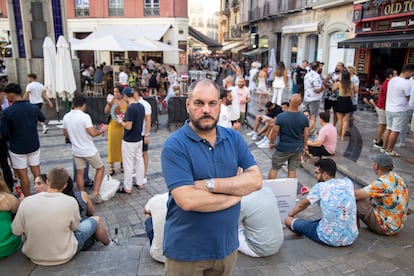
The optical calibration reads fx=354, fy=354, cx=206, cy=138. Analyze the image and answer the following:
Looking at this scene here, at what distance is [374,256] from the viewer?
141 inches

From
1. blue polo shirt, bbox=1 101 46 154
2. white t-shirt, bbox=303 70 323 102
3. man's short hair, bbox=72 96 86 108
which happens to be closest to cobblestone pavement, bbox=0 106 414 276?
blue polo shirt, bbox=1 101 46 154

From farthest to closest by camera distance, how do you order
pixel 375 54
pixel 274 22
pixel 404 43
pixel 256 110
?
pixel 274 22, pixel 375 54, pixel 256 110, pixel 404 43

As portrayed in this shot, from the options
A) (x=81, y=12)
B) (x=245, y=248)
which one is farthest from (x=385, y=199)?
(x=81, y=12)

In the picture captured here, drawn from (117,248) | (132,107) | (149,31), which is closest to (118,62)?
(149,31)

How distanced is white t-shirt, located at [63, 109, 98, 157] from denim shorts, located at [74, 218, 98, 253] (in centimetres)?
169

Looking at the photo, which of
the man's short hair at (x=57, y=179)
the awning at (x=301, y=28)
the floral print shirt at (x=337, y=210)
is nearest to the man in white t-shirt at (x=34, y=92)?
the man's short hair at (x=57, y=179)

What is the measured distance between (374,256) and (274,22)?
24466mm

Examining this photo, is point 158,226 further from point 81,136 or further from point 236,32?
point 236,32

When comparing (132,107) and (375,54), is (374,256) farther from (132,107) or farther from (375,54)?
(375,54)

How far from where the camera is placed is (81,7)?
997 inches

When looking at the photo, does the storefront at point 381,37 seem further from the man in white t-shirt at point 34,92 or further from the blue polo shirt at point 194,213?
the blue polo shirt at point 194,213

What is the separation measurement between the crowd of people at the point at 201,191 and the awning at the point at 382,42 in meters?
4.61

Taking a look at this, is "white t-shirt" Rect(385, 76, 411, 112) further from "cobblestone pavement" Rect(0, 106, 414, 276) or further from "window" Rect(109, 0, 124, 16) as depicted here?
"window" Rect(109, 0, 124, 16)

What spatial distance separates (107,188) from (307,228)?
3125mm
